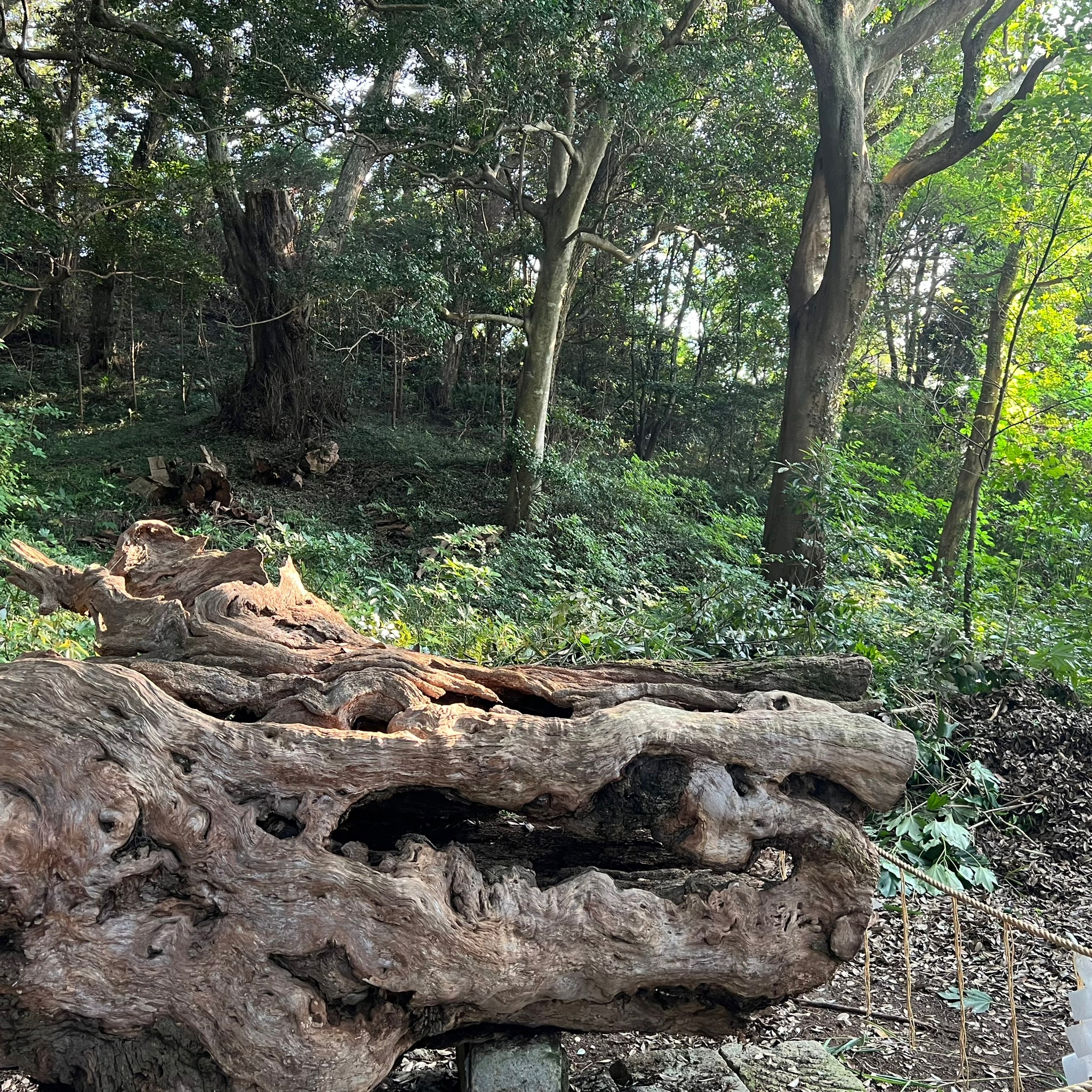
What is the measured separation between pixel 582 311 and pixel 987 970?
14.3 metres

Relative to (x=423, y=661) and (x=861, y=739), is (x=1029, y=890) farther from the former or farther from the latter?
(x=423, y=661)

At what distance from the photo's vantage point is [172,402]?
50.7 ft

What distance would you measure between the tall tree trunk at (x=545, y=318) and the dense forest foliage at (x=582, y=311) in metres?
0.05

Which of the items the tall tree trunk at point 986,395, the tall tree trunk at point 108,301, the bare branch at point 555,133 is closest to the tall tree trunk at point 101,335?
the tall tree trunk at point 108,301

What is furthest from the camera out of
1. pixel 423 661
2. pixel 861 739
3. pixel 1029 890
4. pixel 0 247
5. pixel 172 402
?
pixel 172 402

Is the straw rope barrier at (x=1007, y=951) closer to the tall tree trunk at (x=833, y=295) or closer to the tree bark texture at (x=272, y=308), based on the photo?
the tall tree trunk at (x=833, y=295)

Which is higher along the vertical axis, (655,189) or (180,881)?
(655,189)

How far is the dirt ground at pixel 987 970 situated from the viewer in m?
2.89

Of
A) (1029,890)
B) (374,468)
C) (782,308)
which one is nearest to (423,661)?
(1029,890)

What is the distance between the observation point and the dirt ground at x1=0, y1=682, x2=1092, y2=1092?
2893 millimetres

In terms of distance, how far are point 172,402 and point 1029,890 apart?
15.0m

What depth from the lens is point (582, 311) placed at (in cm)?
1652

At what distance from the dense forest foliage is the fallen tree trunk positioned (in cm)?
264

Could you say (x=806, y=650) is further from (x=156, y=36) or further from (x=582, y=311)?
(x=582, y=311)
